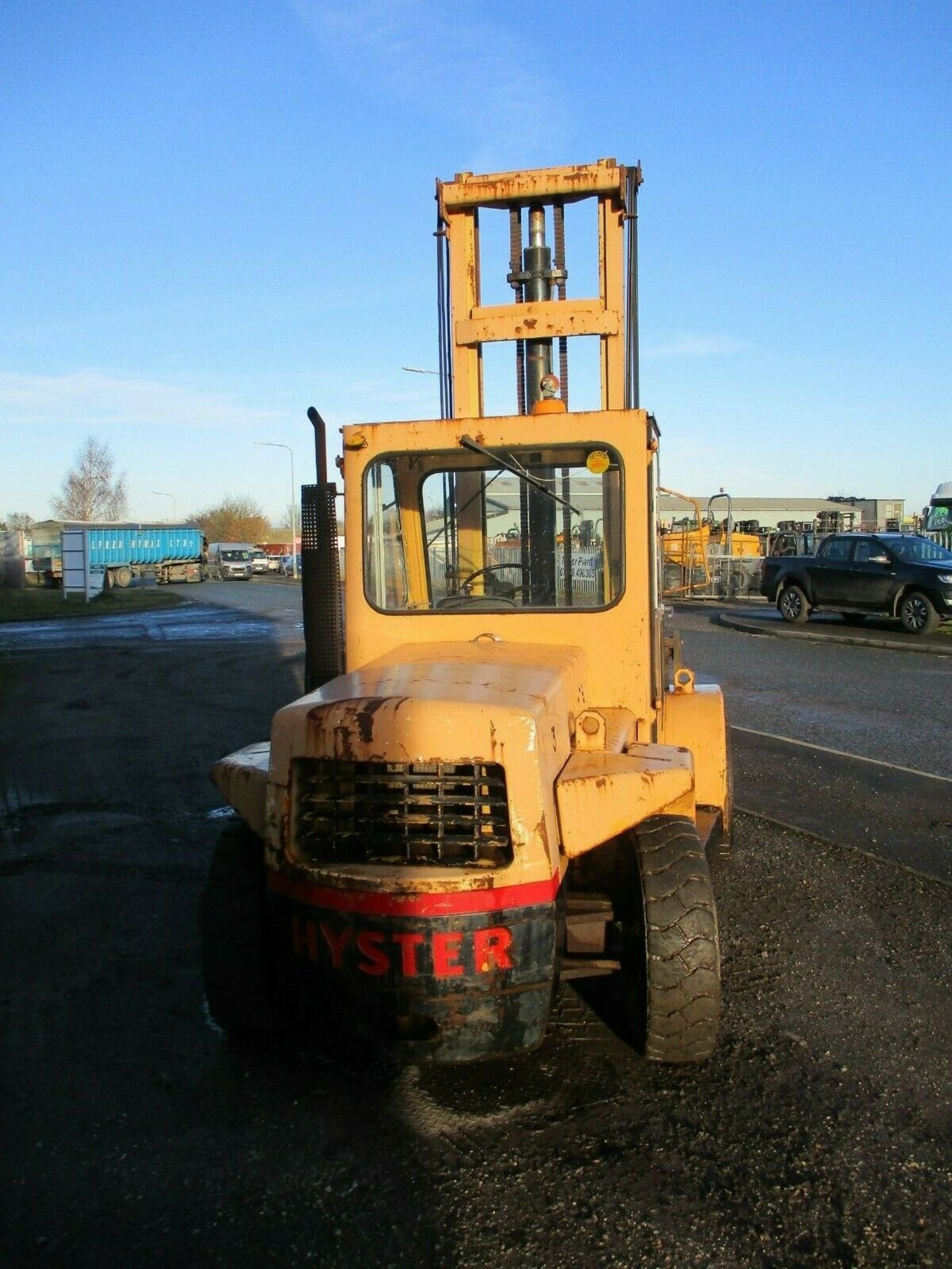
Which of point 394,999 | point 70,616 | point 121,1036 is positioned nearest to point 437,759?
point 394,999

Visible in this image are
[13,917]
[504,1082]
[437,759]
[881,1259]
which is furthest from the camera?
[13,917]

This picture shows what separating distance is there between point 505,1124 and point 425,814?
3.54 ft

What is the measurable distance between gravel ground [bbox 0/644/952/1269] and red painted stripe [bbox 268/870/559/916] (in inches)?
→ 30.9

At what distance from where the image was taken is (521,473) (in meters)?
4.61

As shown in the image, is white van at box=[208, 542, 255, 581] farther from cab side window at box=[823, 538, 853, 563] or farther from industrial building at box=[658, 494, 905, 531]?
cab side window at box=[823, 538, 853, 563]

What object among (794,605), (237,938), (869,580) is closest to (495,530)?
(237,938)

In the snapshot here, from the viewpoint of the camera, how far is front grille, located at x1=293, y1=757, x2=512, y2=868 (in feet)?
10.8

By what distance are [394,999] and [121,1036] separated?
5.06 ft

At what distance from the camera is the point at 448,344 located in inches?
233

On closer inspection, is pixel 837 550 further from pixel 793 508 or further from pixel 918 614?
pixel 793 508

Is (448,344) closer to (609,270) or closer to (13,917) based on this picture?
(609,270)

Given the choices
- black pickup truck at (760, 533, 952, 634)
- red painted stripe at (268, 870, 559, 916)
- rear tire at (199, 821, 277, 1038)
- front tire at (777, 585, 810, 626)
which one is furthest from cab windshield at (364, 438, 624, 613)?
front tire at (777, 585, 810, 626)

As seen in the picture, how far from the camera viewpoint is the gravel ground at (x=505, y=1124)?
9.55 ft

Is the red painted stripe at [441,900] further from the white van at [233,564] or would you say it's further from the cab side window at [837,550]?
the white van at [233,564]
